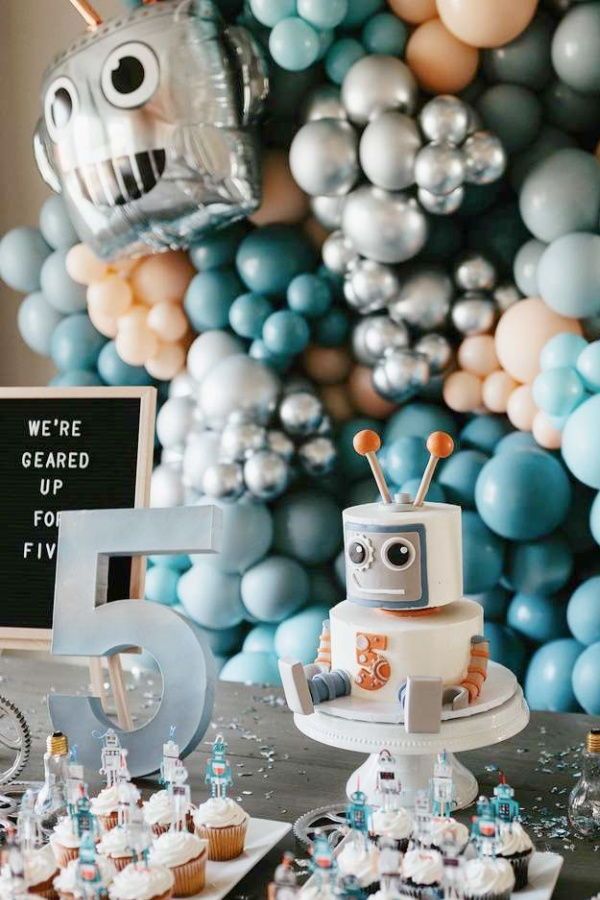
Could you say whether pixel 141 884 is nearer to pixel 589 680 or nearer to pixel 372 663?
pixel 372 663

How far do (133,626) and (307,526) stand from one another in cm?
117

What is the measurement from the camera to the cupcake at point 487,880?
0.99 m

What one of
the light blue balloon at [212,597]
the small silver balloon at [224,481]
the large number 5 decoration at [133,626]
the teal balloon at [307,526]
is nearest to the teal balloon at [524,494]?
the teal balloon at [307,526]

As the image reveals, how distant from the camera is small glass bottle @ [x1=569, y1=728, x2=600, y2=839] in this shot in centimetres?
119

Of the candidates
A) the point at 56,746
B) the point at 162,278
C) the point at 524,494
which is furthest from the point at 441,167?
the point at 56,746

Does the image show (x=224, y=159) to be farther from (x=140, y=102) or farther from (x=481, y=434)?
(x=481, y=434)

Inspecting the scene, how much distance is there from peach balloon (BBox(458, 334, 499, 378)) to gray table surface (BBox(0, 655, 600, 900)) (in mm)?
997

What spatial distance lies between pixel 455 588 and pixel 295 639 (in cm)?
118

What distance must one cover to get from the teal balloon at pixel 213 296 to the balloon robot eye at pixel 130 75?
21.3 inches

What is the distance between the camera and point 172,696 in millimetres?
1352

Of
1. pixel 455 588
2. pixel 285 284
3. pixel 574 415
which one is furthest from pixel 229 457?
pixel 455 588

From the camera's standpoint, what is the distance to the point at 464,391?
243cm

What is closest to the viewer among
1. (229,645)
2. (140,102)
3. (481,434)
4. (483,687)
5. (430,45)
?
(483,687)

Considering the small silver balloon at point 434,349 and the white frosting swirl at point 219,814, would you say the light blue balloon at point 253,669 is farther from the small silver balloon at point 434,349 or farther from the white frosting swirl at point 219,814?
the white frosting swirl at point 219,814
